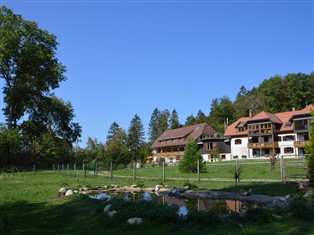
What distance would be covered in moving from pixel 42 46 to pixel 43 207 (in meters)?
34.2

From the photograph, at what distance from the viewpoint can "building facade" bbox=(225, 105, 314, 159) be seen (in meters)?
54.8

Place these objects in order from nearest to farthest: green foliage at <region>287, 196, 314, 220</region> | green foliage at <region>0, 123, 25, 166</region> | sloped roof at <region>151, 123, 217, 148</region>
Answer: green foliage at <region>287, 196, 314, 220</region> < green foliage at <region>0, 123, 25, 166</region> < sloped roof at <region>151, 123, 217, 148</region>

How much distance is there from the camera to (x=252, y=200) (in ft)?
35.2

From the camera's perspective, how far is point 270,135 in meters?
59.2

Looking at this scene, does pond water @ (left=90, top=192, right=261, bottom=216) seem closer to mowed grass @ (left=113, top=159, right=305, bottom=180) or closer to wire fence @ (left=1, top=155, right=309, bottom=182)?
wire fence @ (left=1, top=155, right=309, bottom=182)

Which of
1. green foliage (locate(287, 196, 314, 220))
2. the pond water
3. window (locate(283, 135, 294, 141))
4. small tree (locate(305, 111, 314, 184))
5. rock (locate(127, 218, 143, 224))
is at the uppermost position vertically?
window (locate(283, 135, 294, 141))

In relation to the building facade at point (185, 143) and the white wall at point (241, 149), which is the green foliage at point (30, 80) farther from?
the white wall at point (241, 149)

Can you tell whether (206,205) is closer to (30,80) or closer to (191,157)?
(191,157)

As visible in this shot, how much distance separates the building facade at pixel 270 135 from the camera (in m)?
54.8

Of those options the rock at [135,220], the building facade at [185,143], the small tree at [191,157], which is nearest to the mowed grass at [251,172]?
the small tree at [191,157]

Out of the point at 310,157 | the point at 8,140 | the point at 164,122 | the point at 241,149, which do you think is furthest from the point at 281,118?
the point at 164,122

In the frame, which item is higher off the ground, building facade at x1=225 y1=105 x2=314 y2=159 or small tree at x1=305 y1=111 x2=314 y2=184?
building facade at x1=225 y1=105 x2=314 y2=159

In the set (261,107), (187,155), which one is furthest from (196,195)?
(261,107)

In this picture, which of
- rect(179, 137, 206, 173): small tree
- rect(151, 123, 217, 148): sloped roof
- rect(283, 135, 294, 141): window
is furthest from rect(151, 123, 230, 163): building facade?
rect(179, 137, 206, 173): small tree
